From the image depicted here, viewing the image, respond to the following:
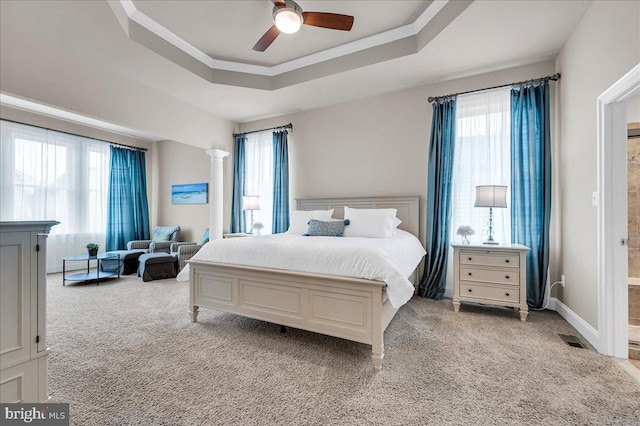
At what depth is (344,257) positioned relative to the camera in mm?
2193

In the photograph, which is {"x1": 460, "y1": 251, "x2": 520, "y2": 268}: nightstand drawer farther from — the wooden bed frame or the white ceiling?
the white ceiling

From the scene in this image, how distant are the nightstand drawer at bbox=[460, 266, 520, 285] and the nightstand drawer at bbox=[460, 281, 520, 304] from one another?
0.25ft

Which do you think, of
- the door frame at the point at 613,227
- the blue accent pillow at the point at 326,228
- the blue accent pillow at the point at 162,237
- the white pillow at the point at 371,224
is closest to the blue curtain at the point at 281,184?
the blue accent pillow at the point at 326,228

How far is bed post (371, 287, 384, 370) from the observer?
6.58ft

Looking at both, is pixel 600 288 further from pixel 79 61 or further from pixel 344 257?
pixel 79 61

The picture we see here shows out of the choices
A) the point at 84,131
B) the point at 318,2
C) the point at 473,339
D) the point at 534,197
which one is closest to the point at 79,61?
the point at 318,2

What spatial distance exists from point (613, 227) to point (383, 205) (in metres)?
2.38

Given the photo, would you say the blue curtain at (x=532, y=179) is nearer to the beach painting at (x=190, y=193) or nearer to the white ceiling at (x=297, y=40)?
the white ceiling at (x=297, y=40)

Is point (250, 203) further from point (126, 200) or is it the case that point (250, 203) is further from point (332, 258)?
point (126, 200)

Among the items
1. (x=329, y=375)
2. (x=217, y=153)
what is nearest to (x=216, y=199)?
(x=217, y=153)

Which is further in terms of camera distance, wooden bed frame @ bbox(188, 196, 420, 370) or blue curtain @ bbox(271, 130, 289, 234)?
blue curtain @ bbox(271, 130, 289, 234)

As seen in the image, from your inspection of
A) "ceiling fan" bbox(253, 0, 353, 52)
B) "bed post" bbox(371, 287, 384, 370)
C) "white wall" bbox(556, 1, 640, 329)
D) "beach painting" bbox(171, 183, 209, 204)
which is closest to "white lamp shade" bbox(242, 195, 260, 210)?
"beach painting" bbox(171, 183, 209, 204)

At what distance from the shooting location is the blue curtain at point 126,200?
607 centimetres

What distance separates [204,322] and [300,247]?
144cm
